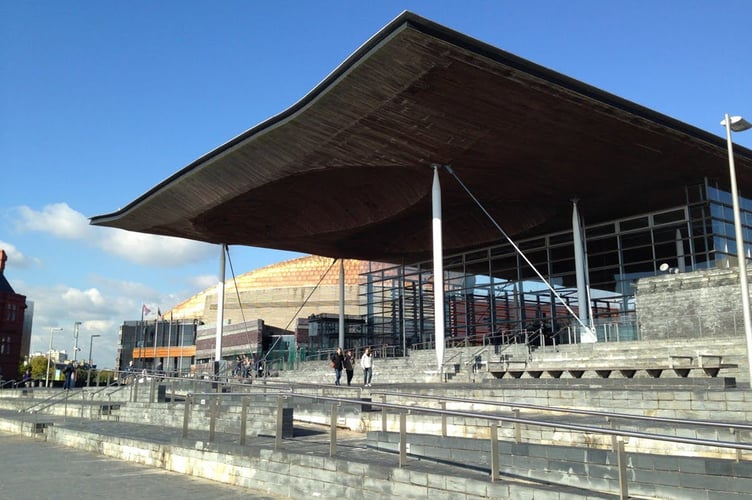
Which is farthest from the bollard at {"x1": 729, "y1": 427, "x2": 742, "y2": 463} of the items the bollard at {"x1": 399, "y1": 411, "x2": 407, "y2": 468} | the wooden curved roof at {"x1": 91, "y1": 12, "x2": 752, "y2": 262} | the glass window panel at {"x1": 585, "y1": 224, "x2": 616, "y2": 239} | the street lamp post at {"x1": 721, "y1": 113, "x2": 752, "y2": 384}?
the glass window panel at {"x1": 585, "y1": 224, "x2": 616, "y2": 239}

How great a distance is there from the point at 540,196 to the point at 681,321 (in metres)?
10.5

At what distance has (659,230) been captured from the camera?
31562 millimetres

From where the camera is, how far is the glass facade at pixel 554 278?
97.1 feet

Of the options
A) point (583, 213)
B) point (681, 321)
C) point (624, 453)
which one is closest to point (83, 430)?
point (624, 453)

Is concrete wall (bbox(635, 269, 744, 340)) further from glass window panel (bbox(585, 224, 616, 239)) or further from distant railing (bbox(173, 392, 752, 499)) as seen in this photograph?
distant railing (bbox(173, 392, 752, 499))

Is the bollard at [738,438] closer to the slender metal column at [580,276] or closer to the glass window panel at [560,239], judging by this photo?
the slender metal column at [580,276]

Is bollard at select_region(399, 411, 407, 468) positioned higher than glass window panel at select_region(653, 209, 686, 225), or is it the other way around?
glass window panel at select_region(653, 209, 686, 225)

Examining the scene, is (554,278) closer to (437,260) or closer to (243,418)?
(437,260)

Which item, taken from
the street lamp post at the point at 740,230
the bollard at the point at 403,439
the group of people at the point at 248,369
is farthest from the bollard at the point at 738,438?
the group of people at the point at 248,369

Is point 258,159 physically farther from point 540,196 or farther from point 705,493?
point 705,493

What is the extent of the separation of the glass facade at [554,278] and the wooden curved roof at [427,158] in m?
1.14

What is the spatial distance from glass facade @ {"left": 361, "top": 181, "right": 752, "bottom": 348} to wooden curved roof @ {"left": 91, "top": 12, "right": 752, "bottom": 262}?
1.14m

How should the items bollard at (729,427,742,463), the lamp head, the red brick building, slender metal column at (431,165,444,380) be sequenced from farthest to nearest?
1. the red brick building
2. slender metal column at (431,165,444,380)
3. the lamp head
4. bollard at (729,427,742,463)

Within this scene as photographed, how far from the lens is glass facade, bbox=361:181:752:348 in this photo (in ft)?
97.1
